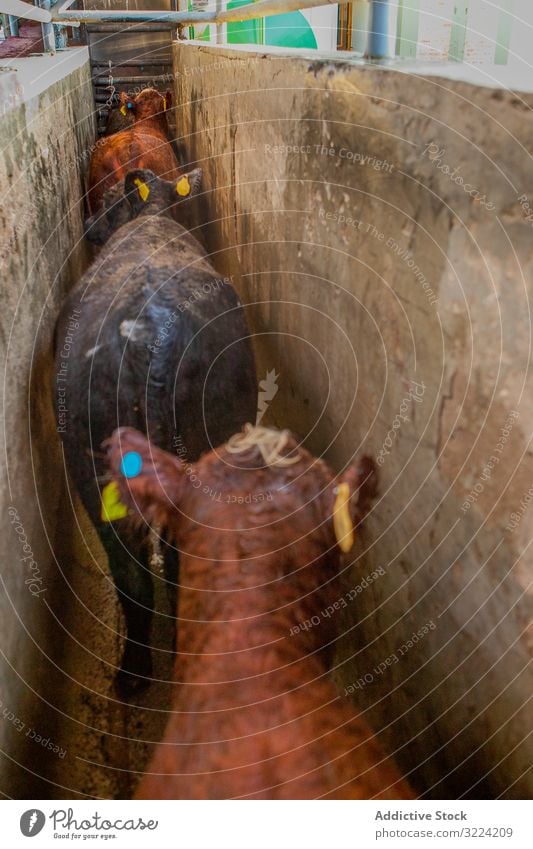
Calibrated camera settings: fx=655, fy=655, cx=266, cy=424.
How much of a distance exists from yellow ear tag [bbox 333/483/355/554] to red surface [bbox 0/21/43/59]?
144cm

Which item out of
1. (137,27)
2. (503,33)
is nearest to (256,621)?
(503,33)

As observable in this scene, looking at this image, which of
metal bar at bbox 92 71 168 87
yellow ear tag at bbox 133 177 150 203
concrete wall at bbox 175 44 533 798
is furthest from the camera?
metal bar at bbox 92 71 168 87

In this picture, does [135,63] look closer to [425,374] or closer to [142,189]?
[142,189]

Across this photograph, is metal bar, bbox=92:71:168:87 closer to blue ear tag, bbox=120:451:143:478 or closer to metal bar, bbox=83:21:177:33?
metal bar, bbox=83:21:177:33

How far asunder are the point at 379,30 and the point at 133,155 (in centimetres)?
196

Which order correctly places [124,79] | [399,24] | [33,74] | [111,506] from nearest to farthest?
[399,24] → [111,506] → [33,74] → [124,79]

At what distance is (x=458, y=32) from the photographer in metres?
0.96

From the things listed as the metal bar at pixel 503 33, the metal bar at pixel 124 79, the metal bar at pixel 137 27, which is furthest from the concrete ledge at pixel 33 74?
the metal bar at pixel 137 27

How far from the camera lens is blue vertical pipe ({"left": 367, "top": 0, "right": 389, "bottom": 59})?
0.99 meters

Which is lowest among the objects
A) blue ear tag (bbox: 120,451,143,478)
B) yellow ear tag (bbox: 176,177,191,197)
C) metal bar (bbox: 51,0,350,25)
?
blue ear tag (bbox: 120,451,143,478)

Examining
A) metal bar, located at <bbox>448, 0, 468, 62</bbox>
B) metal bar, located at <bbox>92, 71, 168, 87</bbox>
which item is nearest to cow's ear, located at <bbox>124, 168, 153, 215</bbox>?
metal bar, located at <bbox>448, 0, 468, 62</bbox>

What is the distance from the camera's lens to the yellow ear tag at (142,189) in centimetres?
180
